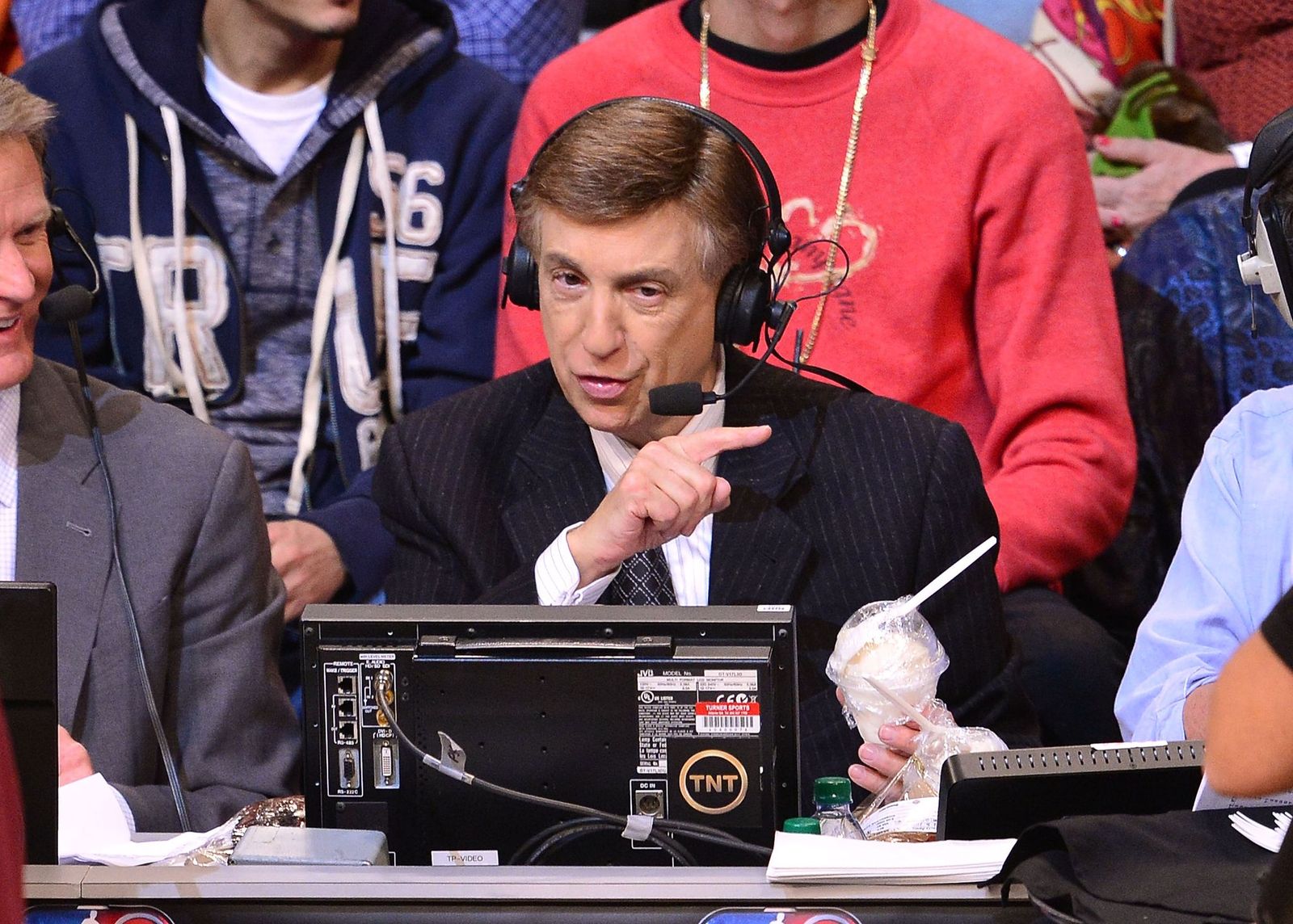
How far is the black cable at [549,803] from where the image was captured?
1.37m

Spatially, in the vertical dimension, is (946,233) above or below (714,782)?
above

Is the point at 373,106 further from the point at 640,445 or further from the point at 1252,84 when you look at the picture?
the point at 1252,84

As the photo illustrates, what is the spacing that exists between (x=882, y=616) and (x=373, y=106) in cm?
150

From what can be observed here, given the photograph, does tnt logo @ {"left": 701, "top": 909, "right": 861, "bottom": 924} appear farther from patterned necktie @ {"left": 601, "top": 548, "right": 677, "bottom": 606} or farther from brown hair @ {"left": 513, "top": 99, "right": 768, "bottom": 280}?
brown hair @ {"left": 513, "top": 99, "right": 768, "bottom": 280}

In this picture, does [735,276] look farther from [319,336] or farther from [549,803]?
[319,336]

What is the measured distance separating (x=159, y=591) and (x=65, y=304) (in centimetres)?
32

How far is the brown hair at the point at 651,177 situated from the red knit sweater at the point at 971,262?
1.65 feet

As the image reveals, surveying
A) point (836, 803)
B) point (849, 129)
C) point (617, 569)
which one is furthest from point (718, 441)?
point (849, 129)

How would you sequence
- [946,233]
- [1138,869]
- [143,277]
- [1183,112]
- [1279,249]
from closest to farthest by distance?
[1138,869]
[1279,249]
[946,233]
[143,277]
[1183,112]

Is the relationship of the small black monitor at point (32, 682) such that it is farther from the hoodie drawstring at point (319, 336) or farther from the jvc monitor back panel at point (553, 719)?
the hoodie drawstring at point (319, 336)

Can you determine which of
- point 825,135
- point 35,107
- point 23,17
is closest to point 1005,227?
point 825,135

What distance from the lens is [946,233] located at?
2551mm

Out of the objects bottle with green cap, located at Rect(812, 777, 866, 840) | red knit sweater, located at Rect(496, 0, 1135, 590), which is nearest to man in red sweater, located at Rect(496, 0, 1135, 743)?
red knit sweater, located at Rect(496, 0, 1135, 590)

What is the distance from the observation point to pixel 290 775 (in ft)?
6.42
